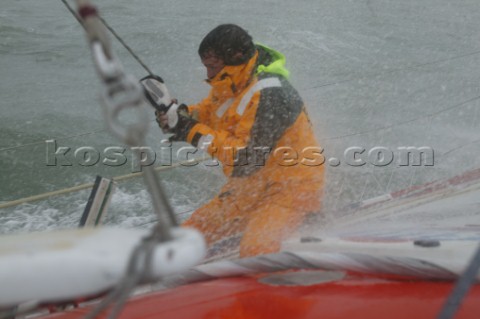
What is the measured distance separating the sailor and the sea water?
12.4 inches

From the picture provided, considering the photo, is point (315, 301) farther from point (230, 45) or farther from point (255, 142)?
point (230, 45)

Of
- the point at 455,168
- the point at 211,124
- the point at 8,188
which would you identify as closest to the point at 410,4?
the point at 455,168

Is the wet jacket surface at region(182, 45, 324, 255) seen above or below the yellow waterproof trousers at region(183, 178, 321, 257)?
above

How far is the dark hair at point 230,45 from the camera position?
2.51m

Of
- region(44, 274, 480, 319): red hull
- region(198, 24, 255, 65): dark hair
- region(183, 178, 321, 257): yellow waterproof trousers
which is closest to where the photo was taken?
region(44, 274, 480, 319): red hull

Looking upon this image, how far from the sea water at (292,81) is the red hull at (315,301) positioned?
121 cm

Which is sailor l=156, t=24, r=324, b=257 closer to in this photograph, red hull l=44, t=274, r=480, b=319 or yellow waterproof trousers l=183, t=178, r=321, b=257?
yellow waterproof trousers l=183, t=178, r=321, b=257

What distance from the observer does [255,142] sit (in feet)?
7.94

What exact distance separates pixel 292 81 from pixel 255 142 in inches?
220

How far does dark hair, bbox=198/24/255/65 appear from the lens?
8.25 feet

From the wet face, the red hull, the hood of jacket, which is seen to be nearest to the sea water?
the hood of jacket

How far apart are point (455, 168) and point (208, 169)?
2.06 metres

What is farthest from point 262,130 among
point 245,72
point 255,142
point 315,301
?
point 315,301

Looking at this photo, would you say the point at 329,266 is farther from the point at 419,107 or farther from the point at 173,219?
the point at 419,107
